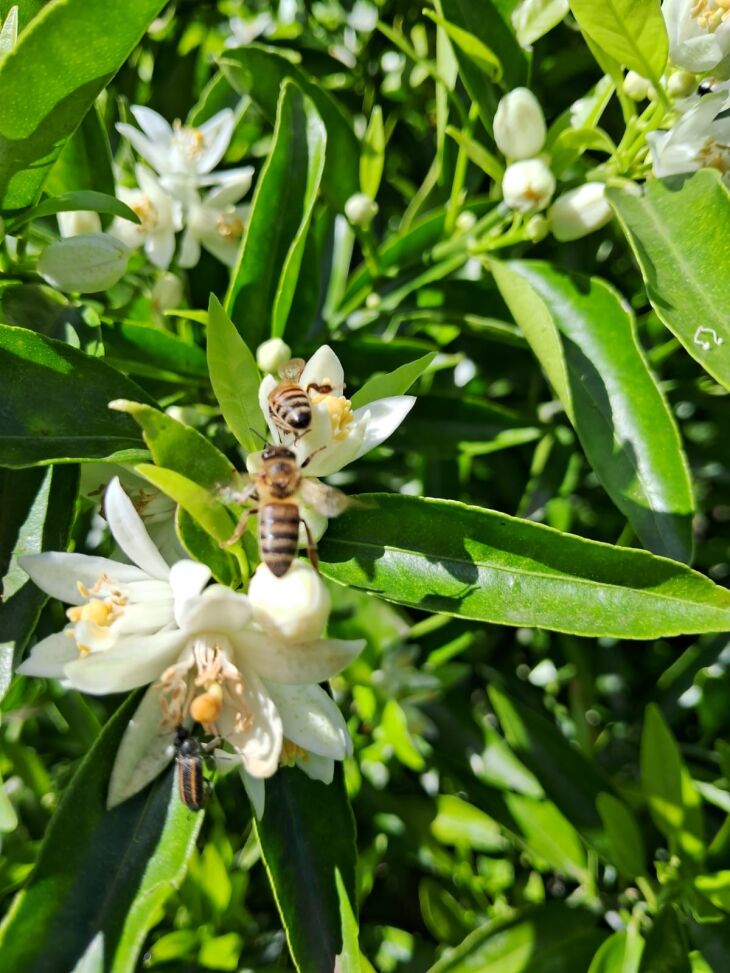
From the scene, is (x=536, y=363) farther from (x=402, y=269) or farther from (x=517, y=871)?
(x=517, y=871)

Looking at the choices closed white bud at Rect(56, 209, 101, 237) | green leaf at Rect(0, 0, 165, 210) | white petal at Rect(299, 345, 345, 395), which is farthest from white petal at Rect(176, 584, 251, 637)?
closed white bud at Rect(56, 209, 101, 237)

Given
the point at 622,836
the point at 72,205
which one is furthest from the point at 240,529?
the point at 622,836

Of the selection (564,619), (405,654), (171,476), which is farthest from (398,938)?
(171,476)

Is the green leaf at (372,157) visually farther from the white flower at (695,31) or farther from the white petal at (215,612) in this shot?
the white petal at (215,612)

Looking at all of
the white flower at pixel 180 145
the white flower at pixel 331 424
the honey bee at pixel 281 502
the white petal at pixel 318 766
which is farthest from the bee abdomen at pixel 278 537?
the white flower at pixel 180 145

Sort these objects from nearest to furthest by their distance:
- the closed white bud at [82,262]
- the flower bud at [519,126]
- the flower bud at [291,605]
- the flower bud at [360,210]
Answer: the flower bud at [291,605]
the closed white bud at [82,262]
the flower bud at [519,126]
the flower bud at [360,210]

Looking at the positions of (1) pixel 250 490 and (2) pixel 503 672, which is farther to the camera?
(2) pixel 503 672
